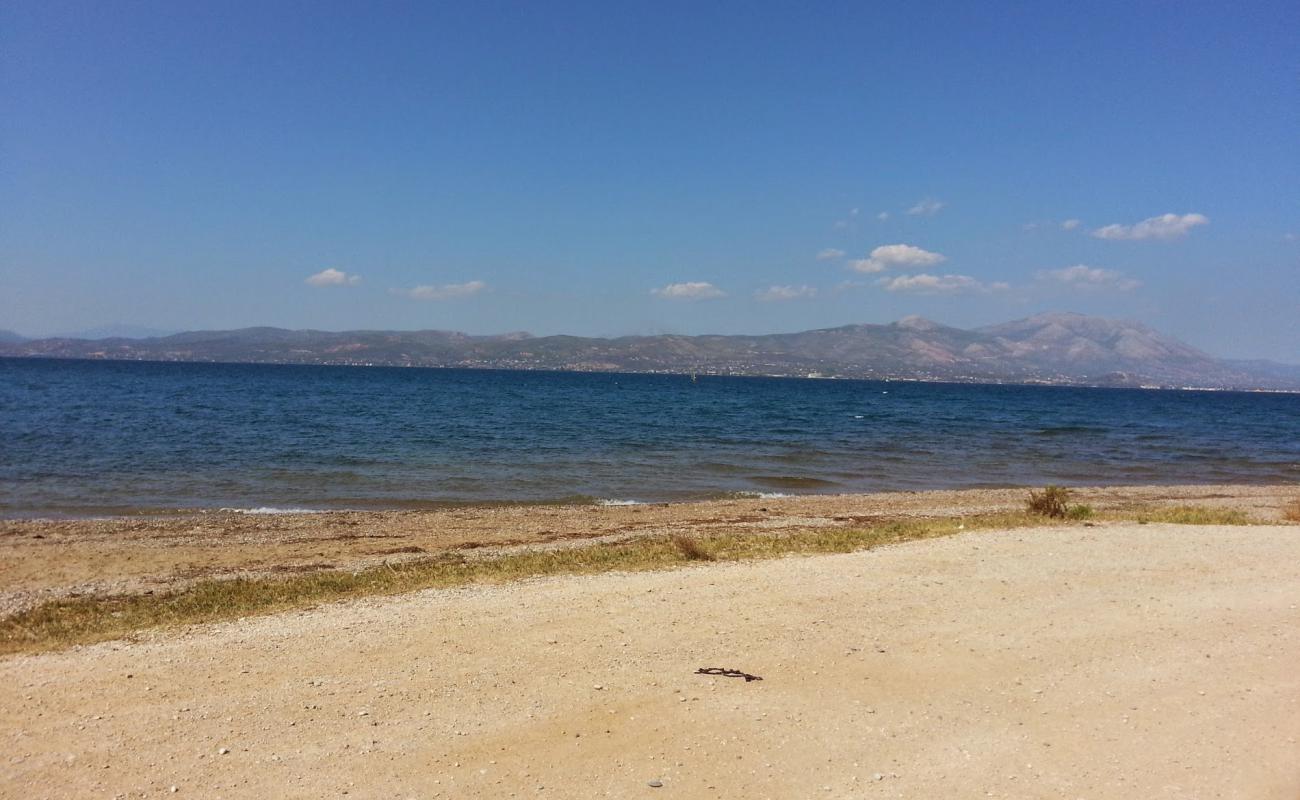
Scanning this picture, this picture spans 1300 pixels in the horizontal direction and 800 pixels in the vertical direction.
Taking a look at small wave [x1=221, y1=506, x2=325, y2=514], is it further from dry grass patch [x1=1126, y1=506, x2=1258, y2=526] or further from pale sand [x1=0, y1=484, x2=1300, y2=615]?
dry grass patch [x1=1126, y1=506, x2=1258, y2=526]

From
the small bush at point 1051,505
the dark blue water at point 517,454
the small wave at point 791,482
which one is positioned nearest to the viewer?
the small bush at point 1051,505

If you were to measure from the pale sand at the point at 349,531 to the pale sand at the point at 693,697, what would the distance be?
5.40 metres

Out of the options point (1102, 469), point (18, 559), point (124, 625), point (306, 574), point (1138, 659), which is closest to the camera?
point (1138, 659)

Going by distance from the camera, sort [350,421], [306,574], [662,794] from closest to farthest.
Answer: [662,794] < [306,574] < [350,421]

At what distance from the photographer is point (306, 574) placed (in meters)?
14.4

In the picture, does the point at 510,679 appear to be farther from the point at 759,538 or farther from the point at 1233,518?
the point at 1233,518

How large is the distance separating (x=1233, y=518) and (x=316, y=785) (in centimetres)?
2213

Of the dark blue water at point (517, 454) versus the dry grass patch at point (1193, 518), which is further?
the dark blue water at point (517, 454)

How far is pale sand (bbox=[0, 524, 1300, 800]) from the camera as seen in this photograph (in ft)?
22.2

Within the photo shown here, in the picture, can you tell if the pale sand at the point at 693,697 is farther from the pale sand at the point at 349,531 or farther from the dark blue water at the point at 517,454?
the dark blue water at the point at 517,454

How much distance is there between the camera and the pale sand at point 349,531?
593 inches

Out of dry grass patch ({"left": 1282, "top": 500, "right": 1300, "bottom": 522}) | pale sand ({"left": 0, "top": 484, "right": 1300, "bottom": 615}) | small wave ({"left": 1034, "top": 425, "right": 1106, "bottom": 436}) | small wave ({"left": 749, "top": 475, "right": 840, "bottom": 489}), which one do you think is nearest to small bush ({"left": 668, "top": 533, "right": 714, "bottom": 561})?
pale sand ({"left": 0, "top": 484, "right": 1300, "bottom": 615})

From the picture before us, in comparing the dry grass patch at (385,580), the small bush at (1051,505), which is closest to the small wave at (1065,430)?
the small bush at (1051,505)

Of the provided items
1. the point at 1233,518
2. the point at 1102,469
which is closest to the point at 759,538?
the point at 1233,518
